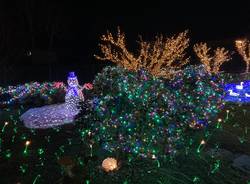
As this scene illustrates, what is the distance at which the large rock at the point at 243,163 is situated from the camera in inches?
285

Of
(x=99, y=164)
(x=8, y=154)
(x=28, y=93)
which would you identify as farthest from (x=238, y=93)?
(x=8, y=154)

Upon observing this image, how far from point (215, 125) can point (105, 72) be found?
3.18 m

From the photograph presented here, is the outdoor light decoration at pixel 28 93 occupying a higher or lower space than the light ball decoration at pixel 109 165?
lower

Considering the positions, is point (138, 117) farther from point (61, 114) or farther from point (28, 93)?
point (28, 93)

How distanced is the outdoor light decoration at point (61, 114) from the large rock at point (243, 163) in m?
4.94

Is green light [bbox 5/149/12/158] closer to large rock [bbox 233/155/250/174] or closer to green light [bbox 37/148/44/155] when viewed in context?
green light [bbox 37/148/44/155]

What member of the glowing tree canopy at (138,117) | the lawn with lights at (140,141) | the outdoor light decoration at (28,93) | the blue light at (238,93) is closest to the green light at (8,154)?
the lawn with lights at (140,141)

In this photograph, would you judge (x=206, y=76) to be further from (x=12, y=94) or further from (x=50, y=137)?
(x=12, y=94)

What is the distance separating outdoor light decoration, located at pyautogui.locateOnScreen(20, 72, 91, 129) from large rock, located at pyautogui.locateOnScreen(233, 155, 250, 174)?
16.2 ft

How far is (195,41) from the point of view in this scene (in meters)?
28.0

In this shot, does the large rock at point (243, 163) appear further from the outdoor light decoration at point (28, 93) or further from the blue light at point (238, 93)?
the outdoor light decoration at point (28, 93)

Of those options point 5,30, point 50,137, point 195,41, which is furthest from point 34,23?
point 50,137

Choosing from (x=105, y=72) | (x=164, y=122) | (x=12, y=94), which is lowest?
(x=12, y=94)

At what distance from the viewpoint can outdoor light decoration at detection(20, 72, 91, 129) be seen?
37.5 ft
